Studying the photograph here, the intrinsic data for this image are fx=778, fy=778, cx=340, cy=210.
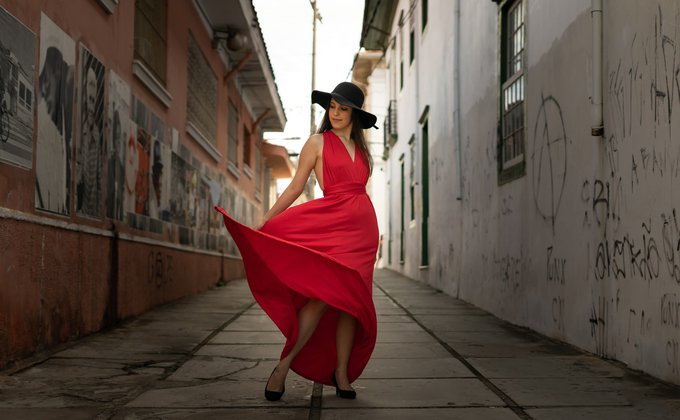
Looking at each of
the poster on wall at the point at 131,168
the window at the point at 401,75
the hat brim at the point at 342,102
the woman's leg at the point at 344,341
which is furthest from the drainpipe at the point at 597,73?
the window at the point at 401,75

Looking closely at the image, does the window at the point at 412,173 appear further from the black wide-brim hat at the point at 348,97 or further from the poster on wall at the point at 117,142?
the black wide-brim hat at the point at 348,97

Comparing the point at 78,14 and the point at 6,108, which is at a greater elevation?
the point at 78,14

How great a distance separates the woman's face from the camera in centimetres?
442

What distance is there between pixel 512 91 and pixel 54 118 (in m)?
4.78

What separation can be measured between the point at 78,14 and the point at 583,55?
4.07 meters

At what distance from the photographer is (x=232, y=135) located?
658 inches

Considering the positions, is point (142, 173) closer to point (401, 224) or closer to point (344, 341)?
point (344, 341)

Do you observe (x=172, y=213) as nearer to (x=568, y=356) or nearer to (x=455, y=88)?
(x=455, y=88)

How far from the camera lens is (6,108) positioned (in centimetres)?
489

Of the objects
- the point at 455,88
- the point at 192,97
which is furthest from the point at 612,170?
the point at 192,97

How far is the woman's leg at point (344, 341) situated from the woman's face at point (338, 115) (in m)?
1.06

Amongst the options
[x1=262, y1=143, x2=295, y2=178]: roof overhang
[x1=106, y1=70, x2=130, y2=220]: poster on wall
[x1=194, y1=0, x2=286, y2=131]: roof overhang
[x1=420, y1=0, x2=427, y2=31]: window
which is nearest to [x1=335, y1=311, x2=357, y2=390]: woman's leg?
[x1=106, y1=70, x2=130, y2=220]: poster on wall

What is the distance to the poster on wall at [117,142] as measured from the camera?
730 cm

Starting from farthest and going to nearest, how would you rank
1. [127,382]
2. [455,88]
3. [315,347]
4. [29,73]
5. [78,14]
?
[455,88], [78,14], [29,73], [127,382], [315,347]
